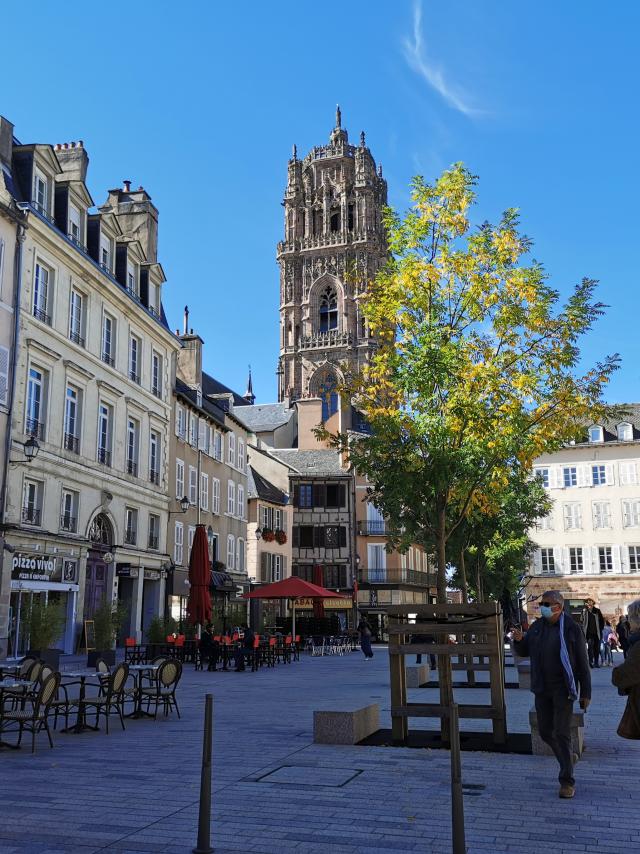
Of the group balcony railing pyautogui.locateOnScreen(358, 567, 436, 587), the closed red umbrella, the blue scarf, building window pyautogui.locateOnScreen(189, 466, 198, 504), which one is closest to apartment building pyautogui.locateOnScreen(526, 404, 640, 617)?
balcony railing pyautogui.locateOnScreen(358, 567, 436, 587)

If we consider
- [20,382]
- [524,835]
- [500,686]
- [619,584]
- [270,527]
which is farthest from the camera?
[619,584]

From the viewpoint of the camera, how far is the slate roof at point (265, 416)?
69312 millimetres

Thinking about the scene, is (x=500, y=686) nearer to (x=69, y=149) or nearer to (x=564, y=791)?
(x=564, y=791)

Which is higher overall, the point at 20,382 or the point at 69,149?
the point at 69,149

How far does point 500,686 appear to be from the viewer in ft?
27.9

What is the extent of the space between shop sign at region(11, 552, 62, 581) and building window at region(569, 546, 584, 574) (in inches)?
1522

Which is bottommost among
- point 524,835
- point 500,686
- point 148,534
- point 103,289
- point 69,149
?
point 524,835

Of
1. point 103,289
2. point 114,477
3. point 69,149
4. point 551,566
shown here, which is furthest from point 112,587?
point 551,566

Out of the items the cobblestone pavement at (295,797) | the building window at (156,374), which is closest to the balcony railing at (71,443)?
the building window at (156,374)

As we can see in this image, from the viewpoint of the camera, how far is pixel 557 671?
682 centimetres

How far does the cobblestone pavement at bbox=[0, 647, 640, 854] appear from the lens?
5203mm

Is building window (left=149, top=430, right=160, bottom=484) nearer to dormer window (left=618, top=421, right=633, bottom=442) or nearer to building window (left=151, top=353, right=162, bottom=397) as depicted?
building window (left=151, top=353, right=162, bottom=397)

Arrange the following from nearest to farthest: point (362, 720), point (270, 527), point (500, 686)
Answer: point (500, 686), point (362, 720), point (270, 527)

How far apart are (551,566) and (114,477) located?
1400 inches
